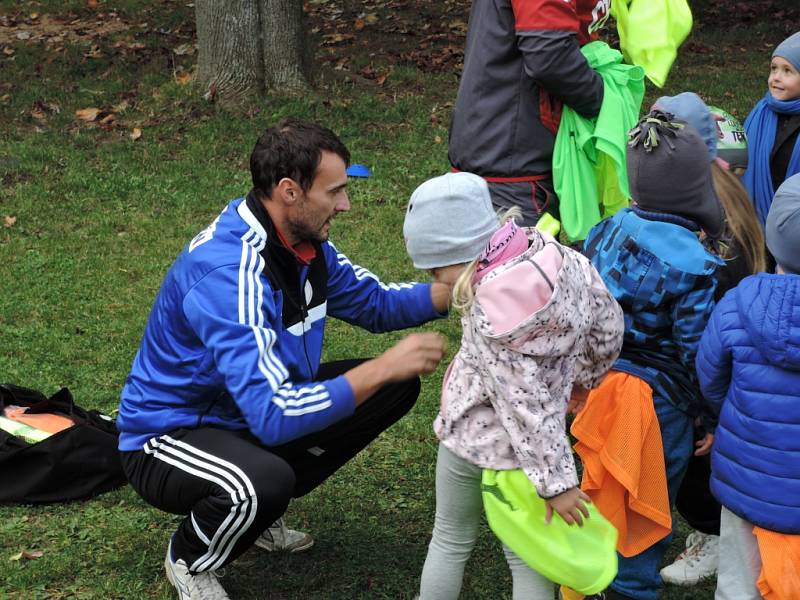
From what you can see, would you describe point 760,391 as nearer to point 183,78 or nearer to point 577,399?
point 577,399

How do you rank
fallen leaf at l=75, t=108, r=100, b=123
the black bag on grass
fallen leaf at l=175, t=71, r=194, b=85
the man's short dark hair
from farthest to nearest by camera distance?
fallen leaf at l=175, t=71, r=194, b=85, fallen leaf at l=75, t=108, r=100, b=123, the black bag on grass, the man's short dark hair

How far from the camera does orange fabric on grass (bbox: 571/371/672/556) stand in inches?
128

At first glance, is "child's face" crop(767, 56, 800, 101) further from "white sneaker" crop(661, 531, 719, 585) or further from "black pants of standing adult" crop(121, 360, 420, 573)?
"black pants of standing adult" crop(121, 360, 420, 573)

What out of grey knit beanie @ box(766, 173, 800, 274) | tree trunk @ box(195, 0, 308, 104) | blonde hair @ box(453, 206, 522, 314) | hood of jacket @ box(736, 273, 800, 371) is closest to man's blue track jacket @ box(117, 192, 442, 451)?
blonde hair @ box(453, 206, 522, 314)

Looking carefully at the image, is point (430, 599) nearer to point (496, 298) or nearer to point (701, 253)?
point (496, 298)

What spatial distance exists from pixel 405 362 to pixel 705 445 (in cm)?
103

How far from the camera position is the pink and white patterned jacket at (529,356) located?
9.26 feet

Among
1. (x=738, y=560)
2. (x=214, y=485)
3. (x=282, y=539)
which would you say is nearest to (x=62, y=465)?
(x=282, y=539)

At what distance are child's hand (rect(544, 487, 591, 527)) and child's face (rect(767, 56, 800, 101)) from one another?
2.60 m

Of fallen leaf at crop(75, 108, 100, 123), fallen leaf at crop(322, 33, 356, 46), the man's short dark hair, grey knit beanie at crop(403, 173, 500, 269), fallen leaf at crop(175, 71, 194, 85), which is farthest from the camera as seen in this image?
fallen leaf at crop(322, 33, 356, 46)

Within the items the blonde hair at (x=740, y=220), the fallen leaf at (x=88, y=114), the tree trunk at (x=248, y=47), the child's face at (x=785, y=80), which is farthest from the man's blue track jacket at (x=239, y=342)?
the fallen leaf at (x=88, y=114)

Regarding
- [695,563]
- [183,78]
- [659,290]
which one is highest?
[659,290]

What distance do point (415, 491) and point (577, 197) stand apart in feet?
4.32

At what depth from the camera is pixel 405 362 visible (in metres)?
3.20
